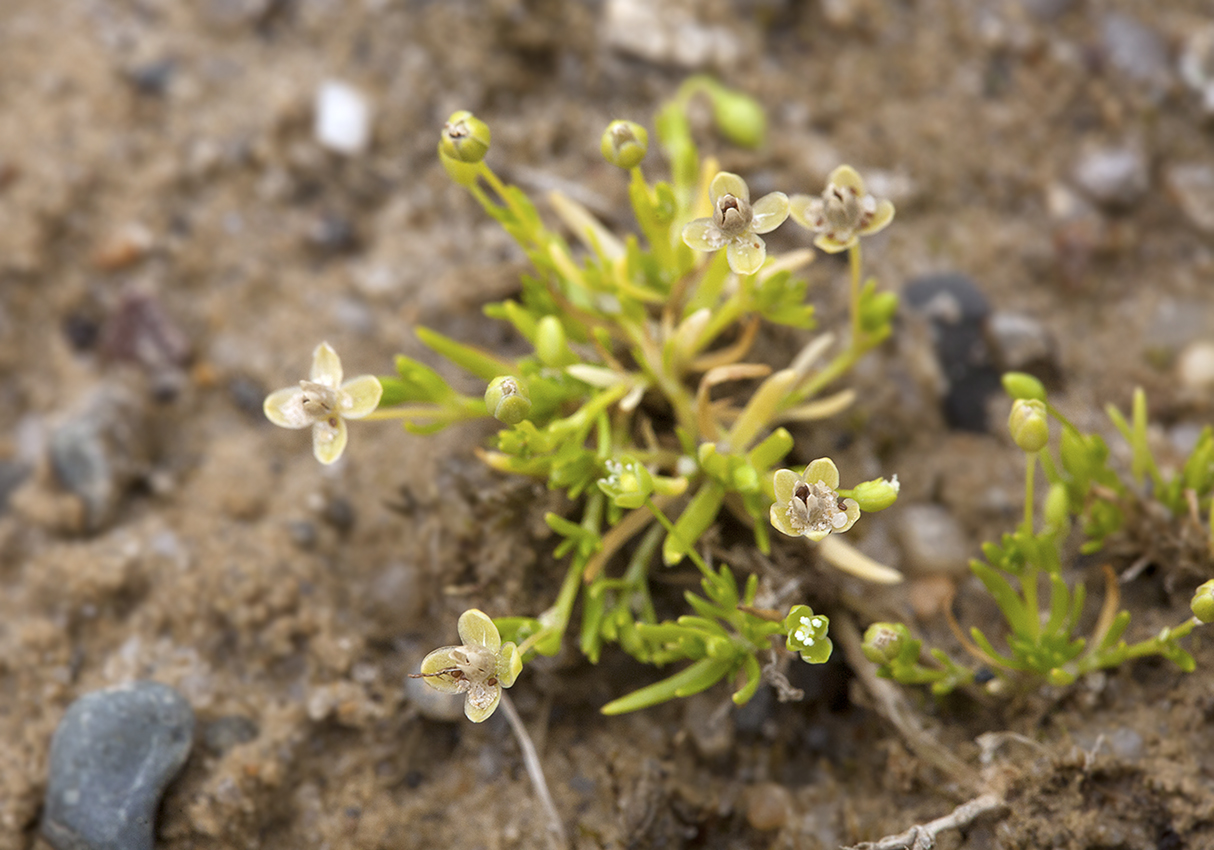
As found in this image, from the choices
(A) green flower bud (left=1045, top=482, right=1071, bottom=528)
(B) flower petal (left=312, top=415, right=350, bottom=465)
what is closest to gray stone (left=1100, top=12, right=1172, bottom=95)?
(A) green flower bud (left=1045, top=482, right=1071, bottom=528)

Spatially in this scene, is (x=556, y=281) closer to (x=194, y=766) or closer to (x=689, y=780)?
(x=689, y=780)

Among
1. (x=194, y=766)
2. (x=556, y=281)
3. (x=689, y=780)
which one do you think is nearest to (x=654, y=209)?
(x=556, y=281)

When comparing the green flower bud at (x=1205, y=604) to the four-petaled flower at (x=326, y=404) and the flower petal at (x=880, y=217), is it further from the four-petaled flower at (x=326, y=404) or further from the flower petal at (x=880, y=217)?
the four-petaled flower at (x=326, y=404)

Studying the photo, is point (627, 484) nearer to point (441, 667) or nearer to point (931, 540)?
point (441, 667)

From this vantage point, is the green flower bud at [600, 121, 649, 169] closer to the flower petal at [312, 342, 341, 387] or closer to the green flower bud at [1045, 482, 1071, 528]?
the flower petal at [312, 342, 341, 387]

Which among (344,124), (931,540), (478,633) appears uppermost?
(344,124)

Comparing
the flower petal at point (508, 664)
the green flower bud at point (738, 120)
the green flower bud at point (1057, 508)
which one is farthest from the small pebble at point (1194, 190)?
the flower petal at point (508, 664)

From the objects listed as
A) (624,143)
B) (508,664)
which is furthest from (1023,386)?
(508,664)
